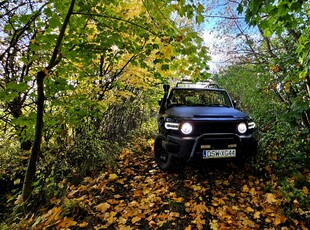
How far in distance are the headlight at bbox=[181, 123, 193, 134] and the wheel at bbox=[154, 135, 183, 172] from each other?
2.21 ft

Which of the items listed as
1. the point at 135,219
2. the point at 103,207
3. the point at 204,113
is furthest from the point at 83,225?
the point at 204,113

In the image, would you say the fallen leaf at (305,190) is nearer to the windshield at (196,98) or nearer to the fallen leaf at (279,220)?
the fallen leaf at (279,220)

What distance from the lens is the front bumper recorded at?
432 cm

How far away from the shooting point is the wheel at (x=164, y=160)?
511 centimetres

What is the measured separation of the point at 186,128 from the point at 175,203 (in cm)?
134

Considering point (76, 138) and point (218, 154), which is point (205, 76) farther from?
point (76, 138)

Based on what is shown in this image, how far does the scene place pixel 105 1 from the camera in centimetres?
388

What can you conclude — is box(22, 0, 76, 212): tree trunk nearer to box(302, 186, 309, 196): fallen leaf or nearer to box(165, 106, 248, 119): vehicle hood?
box(165, 106, 248, 119): vehicle hood

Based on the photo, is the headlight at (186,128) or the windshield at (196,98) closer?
the headlight at (186,128)

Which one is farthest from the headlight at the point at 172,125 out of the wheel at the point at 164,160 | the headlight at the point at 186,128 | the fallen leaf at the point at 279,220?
the fallen leaf at the point at 279,220

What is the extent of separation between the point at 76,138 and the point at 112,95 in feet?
4.62

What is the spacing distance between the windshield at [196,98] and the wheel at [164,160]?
999mm

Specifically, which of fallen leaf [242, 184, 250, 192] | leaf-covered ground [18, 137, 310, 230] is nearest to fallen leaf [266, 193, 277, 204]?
leaf-covered ground [18, 137, 310, 230]

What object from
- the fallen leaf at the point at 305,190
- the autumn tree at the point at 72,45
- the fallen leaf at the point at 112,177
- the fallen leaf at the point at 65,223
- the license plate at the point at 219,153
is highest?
the autumn tree at the point at 72,45
